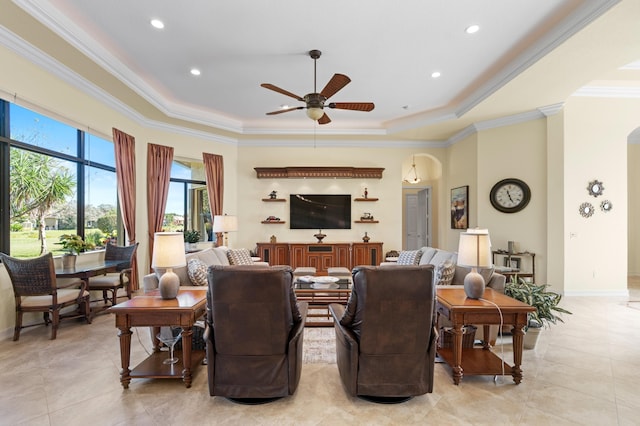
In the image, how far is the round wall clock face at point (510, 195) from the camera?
560 cm

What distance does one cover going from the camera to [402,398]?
2266 millimetres

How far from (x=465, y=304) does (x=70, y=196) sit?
18.1ft

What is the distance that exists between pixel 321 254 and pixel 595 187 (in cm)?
514

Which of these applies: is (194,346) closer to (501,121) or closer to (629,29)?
(629,29)

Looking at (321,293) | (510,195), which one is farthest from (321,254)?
(510,195)

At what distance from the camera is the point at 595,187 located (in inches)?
205

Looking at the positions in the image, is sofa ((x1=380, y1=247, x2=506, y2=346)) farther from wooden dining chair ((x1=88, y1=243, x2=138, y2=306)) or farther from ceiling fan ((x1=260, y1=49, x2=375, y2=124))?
wooden dining chair ((x1=88, y1=243, x2=138, y2=306))

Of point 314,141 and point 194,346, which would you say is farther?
point 314,141

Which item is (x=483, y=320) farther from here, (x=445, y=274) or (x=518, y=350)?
(x=445, y=274)

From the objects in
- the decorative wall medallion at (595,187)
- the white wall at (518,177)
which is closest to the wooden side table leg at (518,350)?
the white wall at (518,177)

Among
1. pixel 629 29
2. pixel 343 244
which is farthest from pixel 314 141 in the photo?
pixel 629 29

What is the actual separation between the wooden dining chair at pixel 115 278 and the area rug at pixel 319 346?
2.93 metres

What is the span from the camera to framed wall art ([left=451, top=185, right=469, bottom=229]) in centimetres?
648

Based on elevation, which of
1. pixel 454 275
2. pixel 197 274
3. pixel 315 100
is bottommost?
pixel 454 275
